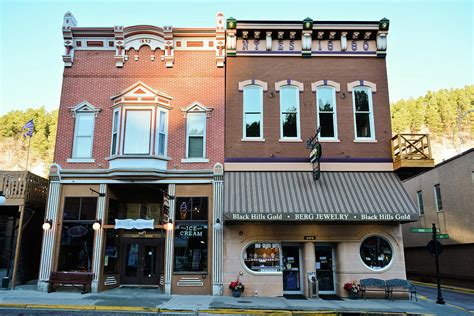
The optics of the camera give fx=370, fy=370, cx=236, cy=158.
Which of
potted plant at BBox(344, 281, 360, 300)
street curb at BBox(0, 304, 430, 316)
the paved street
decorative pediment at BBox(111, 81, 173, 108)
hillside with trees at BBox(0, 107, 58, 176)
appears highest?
hillside with trees at BBox(0, 107, 58, 176)

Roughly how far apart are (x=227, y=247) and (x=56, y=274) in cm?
737

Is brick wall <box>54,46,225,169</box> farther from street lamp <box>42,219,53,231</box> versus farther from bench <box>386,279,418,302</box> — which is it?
bench <box>386,279,418,302</box>

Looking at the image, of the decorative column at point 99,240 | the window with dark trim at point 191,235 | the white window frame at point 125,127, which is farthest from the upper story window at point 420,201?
the decorative column at point 99,240

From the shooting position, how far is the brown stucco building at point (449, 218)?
20.3 m

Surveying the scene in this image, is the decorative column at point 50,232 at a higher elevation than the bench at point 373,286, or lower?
higher

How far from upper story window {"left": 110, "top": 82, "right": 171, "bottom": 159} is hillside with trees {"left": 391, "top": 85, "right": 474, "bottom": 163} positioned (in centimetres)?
5316

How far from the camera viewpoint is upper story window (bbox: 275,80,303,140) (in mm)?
17500

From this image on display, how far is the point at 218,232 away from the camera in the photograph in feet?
53.2

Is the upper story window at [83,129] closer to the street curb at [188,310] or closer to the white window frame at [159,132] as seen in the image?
the white window frame at [159,132]

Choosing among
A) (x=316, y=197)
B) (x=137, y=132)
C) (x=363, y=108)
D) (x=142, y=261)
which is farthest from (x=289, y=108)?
(x=142, y=261)

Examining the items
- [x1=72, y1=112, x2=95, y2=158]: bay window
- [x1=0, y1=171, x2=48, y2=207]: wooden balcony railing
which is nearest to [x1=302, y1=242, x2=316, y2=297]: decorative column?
[x1=72, y1=112, x2=95, y2=158]: bay window

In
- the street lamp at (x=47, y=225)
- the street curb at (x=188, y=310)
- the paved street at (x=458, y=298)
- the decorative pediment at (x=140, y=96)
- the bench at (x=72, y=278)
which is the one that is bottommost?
the paved street at (x=458, y=298)

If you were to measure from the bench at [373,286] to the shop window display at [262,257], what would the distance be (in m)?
3.45

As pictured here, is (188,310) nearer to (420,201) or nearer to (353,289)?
(353,289)
